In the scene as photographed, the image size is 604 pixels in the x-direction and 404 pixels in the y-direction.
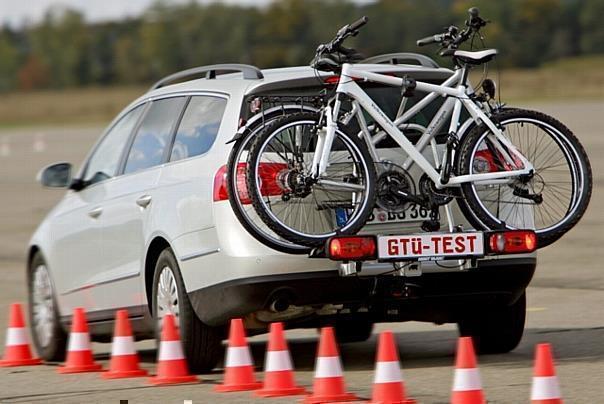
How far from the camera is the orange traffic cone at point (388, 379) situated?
7.31 m

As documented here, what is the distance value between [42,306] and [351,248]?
11.7 ft

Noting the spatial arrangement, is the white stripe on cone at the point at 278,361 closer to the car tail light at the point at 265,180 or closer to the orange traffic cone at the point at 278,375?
the orange traffic cone at the point at 278,375

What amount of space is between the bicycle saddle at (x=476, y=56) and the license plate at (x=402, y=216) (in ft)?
2.90

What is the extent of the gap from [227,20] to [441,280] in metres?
126

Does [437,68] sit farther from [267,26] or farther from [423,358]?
[267,26]

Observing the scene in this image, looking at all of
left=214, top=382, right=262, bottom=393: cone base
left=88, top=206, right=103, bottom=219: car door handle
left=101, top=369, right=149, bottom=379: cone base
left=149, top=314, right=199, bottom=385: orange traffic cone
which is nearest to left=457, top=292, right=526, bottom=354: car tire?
left=214, top=382, right=262, bottom=393: cone base

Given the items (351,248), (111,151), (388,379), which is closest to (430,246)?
(351,248)

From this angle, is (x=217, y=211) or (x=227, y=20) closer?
(x=217, y=211)

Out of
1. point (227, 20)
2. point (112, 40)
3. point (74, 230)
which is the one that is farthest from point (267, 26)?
point (74, 230)

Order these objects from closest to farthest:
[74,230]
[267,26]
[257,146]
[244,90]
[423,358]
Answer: [257,146], [244,90], [423,358], [74,230], [267,26]

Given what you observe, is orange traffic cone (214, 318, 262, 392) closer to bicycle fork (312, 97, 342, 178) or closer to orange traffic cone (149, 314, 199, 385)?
orange traffic cone (149, 314, 199, 385)

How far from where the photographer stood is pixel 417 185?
8.40 m

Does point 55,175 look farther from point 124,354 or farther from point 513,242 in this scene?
point 513,242

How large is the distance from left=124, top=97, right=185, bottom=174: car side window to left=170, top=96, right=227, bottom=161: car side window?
0.14 metres
